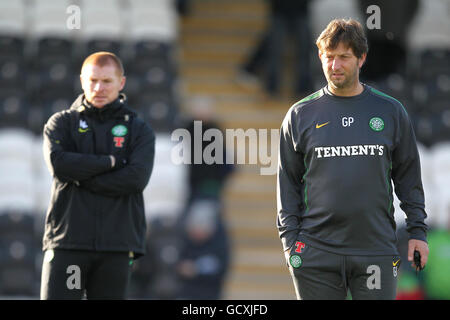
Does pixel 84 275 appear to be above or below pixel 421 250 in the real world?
below

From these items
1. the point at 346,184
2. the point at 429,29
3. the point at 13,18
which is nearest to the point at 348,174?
the point at 346,184

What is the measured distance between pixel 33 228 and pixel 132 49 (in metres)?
2.45

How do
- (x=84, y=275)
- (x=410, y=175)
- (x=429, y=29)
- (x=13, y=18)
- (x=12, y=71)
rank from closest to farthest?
1. (x=410, y=175)
2. (x=84, y=275)
3. (x=12, y=71)
4. (x=13, y=18)
5. (x=429, y=29)

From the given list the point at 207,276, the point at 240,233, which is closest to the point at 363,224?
the point at 207,276

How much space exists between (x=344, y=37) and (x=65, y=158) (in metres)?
1.33

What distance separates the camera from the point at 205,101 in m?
7.62

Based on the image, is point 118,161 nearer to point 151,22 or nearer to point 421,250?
point 421,250

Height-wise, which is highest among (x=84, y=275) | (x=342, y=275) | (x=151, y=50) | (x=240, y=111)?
(x=151, y=50)

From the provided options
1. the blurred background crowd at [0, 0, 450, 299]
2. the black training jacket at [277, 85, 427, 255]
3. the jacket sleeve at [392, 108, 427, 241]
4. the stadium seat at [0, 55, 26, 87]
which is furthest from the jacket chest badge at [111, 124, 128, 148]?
the stadium seat at [0, 55, 26, 87]

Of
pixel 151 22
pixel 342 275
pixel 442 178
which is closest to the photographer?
pixel 342 275

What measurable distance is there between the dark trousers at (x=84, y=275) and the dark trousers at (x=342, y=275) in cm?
89
